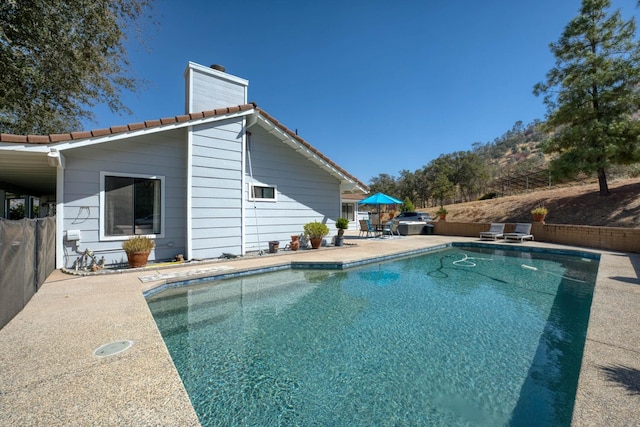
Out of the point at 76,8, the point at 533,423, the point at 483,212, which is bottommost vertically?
the point at 533,423

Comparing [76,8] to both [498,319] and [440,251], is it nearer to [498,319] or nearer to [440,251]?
[498,319]

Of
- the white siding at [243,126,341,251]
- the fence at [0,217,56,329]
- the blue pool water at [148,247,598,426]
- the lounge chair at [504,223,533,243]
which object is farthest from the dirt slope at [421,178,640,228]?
the fence at [0,217,56,329]

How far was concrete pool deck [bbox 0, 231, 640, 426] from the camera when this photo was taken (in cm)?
181

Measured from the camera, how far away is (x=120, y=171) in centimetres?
679

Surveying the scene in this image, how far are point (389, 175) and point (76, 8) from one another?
2052 inches

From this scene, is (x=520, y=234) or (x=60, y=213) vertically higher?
(x=60, y=213)

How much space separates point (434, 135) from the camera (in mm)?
22672

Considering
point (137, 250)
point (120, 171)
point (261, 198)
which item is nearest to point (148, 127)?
point (120, 171)

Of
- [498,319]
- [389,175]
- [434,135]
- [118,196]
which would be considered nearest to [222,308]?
[118,196]

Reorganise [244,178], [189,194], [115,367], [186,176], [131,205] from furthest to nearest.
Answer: [244,178] < [186,176] < [189,194] < [131,205] < [115,367]

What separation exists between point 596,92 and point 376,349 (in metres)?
18.7

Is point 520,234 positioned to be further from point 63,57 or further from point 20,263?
point 63,57

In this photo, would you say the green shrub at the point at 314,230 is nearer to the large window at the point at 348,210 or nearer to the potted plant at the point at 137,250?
the potted plant at the point at 137,250

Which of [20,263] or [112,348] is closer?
[112,348]
